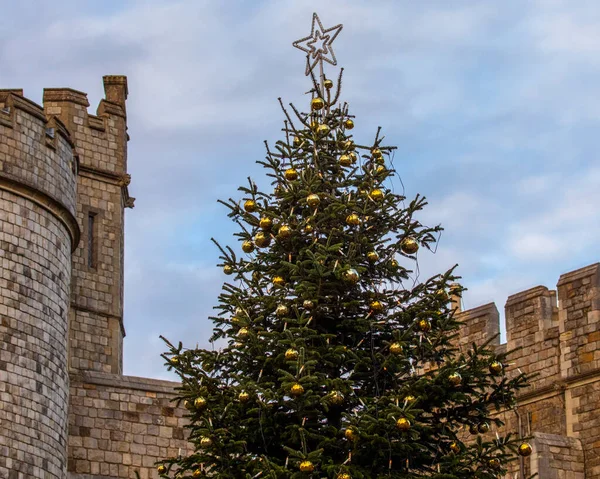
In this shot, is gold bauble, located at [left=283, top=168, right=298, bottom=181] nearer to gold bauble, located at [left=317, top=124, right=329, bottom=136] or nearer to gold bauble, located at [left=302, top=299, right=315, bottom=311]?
gold bauble, located at [left=317, top=124, right=329, bottom=136]

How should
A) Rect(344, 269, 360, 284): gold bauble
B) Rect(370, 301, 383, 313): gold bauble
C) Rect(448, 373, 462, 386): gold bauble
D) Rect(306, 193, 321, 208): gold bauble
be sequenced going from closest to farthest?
1. Rect(448, 373, 462, 386): gold bauble
2. Rect(344, 269, 360, 284): gold bauble
3. Rect(370, 301, 383, 313): gold bauble
4. Rect(306, 193, 321, 208): gold bauble

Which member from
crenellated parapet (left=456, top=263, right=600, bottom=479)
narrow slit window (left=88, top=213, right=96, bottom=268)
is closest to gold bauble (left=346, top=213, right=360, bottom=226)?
crenellated parapet (left=456, top=263, right=600, bottom=479)

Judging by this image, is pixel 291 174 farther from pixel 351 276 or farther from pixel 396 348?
pixel 396 348

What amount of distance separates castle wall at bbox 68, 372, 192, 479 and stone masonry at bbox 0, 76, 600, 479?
20mm

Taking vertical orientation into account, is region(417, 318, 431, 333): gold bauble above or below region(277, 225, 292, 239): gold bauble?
below

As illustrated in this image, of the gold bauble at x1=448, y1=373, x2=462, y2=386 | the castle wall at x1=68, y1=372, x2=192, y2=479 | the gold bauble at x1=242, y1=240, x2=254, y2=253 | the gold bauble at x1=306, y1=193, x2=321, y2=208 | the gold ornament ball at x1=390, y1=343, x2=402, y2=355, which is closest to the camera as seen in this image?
the gold bauble at x1=448, y1=373, x2=462, y2=386

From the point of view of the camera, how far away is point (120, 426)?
20625mm

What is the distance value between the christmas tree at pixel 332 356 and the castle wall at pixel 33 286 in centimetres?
385

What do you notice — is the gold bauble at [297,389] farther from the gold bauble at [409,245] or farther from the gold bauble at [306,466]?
the gold bauble at [409,245]

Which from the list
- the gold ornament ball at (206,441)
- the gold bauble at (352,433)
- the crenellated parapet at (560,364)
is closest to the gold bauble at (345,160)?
the gold bauble at (352,433)

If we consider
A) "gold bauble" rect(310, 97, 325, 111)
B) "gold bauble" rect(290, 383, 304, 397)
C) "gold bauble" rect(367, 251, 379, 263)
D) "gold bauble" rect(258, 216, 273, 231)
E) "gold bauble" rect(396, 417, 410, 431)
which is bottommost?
"gold bauble" rect(396, 417, 410, 431)

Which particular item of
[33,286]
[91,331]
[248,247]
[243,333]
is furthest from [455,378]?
[91,331]

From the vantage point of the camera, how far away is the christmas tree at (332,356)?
46.3ft

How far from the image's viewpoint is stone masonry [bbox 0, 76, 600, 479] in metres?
18.7
